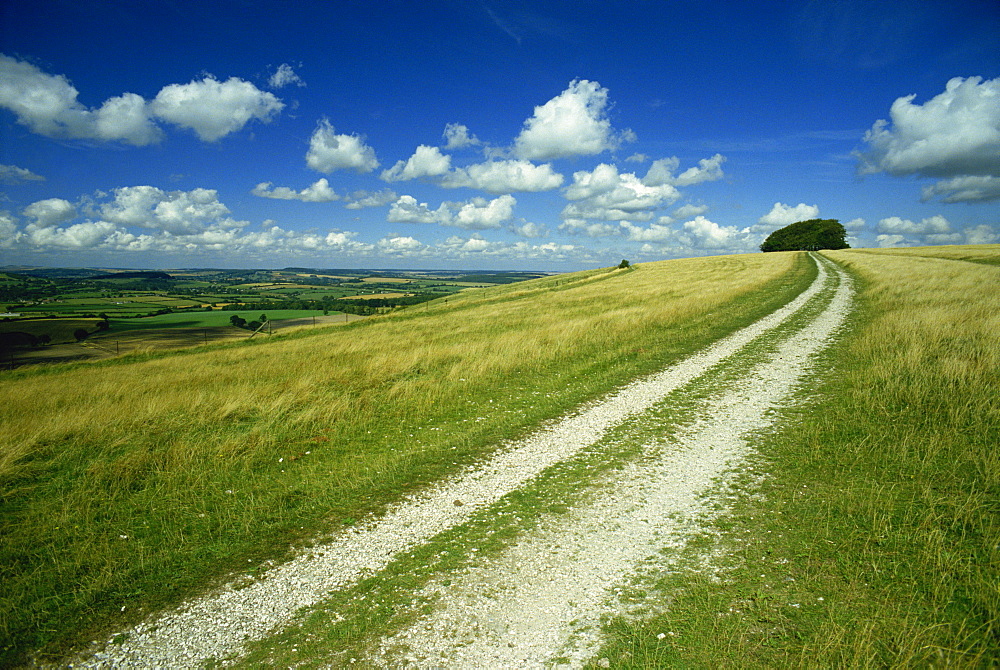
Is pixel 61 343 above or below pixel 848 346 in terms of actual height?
below

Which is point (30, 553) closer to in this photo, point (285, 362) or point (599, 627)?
point (599, 627)

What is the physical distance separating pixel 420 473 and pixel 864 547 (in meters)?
5.90

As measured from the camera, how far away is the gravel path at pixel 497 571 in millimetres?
3881

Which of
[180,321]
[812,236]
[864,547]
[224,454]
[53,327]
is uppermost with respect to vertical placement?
[812,236]

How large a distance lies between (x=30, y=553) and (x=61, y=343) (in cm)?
4262

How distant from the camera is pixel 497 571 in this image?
4.76m

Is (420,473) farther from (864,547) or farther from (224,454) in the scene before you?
(864,547)

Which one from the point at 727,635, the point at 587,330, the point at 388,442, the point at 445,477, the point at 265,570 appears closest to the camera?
the point at 727,635

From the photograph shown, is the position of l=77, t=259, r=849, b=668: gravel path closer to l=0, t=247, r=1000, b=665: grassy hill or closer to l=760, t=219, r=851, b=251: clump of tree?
l=0, t=247, r=1000, b=665: grassy hill

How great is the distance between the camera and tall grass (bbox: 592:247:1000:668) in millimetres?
3602

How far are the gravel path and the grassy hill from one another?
483mm

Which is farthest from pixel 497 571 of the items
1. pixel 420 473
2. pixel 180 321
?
pixel 180 321

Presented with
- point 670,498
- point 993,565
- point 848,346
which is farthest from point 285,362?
point 848,346

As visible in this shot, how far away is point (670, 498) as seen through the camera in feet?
20.1
